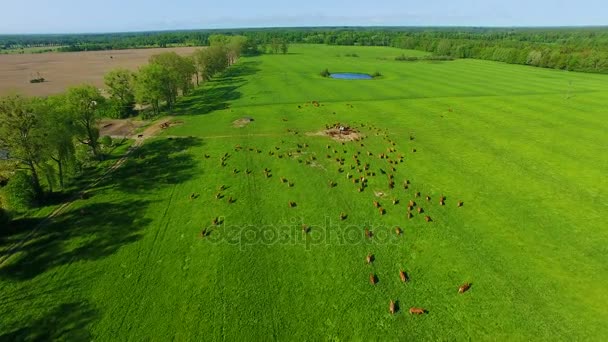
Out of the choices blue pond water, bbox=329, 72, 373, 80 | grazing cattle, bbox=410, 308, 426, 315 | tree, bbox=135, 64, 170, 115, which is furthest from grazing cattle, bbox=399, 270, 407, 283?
blue pond water, bbox=329, 72, 373, 80

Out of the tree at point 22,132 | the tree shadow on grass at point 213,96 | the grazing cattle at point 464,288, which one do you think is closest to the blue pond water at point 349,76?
the tree shadow on grass at point 213,96

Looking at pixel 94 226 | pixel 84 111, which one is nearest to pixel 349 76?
pixel 84 111

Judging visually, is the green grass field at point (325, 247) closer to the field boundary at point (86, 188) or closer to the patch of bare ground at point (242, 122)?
the field boundary at point (86, 188)

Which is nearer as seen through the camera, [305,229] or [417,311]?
[417,311]

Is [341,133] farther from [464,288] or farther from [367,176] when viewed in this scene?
[464,288]

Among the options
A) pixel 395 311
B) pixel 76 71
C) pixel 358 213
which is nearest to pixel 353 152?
pixel 358 213

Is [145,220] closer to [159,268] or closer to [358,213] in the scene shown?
[159,268]
